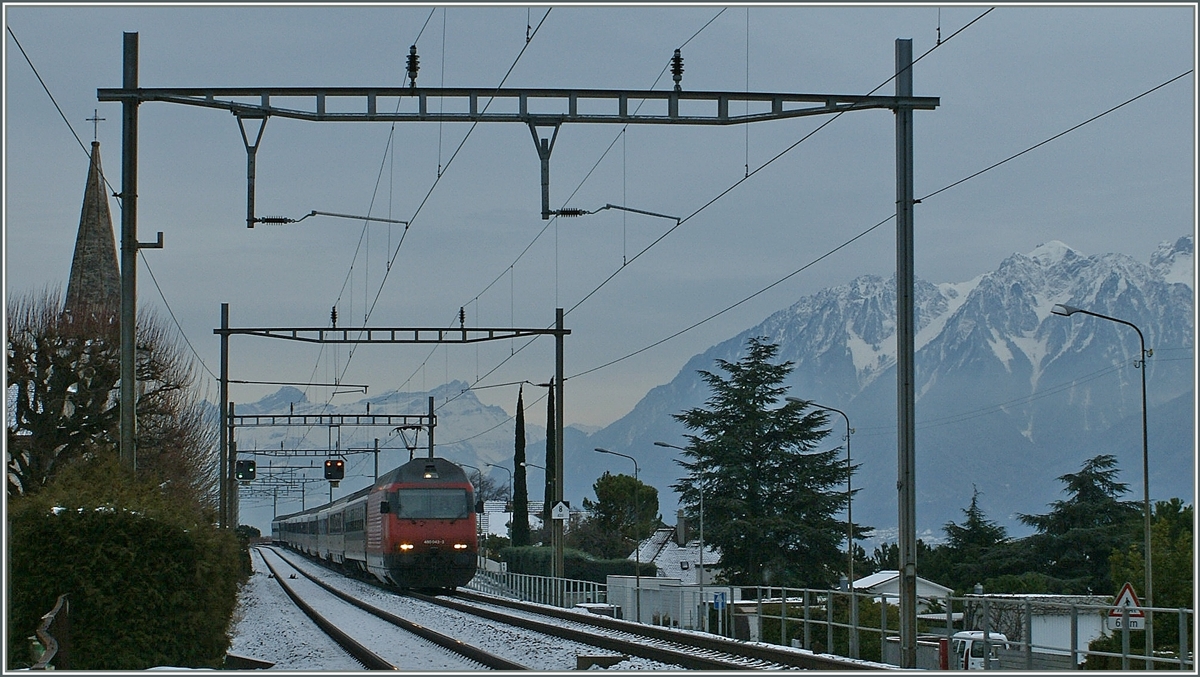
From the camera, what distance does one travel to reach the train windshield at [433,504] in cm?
4103

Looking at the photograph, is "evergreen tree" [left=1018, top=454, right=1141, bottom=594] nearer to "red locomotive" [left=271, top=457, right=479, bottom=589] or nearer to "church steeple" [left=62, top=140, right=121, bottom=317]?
"red locomotive" [left=271, top=457, right=479, bottom=589]

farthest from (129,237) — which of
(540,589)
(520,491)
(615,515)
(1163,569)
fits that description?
(615,515)

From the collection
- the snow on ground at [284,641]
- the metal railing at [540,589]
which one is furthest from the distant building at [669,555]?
the snow on ground at [284,641]

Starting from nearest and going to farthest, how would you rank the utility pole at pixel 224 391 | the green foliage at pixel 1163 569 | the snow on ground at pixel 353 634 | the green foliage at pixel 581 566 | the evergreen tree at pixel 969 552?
the snow on ground at pixel 353 634
the utility pole at pixel 224 391
the green foliage at pixel 1163 569
the green foliage at pixel 581 566
the evergreen tree at pixel 969 552

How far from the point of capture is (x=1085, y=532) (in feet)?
278

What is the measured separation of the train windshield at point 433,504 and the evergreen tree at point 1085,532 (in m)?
48.9

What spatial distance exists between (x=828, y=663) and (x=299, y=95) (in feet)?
32.0

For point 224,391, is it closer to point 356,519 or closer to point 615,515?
point 356,519

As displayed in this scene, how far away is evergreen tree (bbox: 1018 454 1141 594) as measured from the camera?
8331 centimetres

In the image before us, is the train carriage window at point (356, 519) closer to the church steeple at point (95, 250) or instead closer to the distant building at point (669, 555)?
the church steeple at point (95, 250)

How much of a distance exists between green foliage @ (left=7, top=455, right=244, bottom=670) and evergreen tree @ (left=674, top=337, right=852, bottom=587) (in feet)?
183

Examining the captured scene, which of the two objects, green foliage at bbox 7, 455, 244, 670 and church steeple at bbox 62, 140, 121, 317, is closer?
green foliage at bbox 7, 455, 244, 670

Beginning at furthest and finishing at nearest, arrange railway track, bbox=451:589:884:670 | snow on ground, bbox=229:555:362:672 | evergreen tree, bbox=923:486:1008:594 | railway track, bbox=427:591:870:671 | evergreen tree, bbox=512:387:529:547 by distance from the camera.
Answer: evergreen tree, bbox=923:486:1008:594 < evergreen tree, bbox=512:387:529:547 < snow on ground, bbox=229:555:362:672 < railway track, bbox=427:591:870:671 < railway track, bbox=451:589:884:670

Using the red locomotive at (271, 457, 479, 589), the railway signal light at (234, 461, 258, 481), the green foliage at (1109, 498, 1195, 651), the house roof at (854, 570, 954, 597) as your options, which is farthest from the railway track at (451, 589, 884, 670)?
the house roof at (854, 570, 954, 597)
